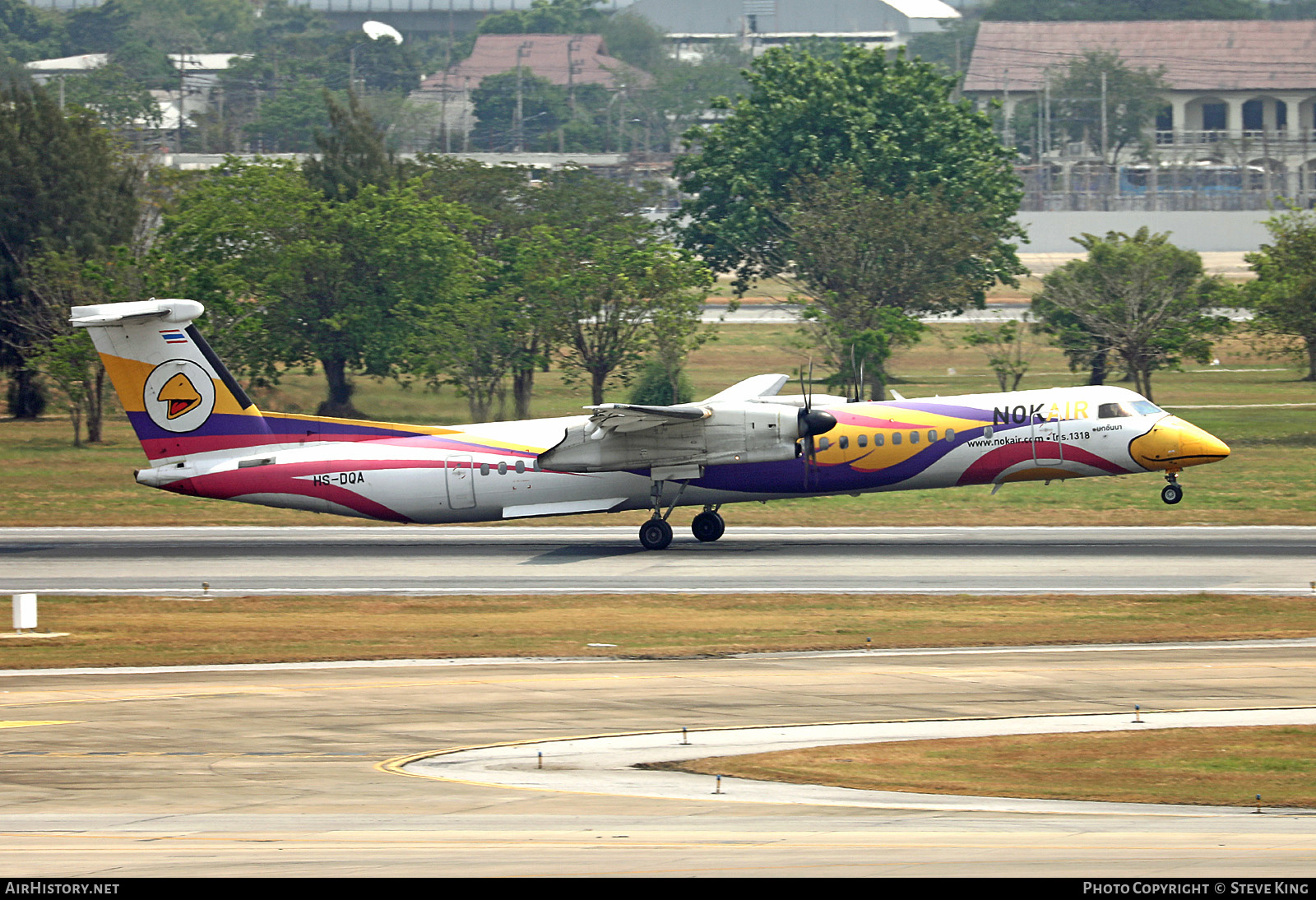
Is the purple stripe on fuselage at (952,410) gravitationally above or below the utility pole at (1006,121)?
below

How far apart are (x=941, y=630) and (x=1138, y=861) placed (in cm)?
1483

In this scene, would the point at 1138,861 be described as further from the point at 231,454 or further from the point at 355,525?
the point at 355,525

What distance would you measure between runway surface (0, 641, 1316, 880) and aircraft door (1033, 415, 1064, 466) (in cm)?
1160

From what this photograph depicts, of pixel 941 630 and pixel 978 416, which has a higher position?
pixel 978 416

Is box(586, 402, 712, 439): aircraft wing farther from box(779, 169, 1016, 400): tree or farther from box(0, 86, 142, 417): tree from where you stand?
box(0, 86, 142, 417): tree

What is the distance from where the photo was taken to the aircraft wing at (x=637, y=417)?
34000mm

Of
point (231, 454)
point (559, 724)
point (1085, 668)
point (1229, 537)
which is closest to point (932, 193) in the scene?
point (1229, 537)

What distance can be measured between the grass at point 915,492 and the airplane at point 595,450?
511cm

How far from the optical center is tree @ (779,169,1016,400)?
6525 centimetres

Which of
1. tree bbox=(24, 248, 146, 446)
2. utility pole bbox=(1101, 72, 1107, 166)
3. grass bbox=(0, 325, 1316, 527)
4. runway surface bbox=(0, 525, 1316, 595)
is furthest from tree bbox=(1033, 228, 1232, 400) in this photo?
utility pole bbox=(1101, 72, 1107, 166)

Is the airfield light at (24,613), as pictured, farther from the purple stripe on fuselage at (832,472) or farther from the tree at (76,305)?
the tree at (76,305)

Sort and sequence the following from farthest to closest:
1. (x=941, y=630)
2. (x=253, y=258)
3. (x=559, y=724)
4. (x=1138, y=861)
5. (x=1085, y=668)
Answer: (x=253, y=258)
(x=941, y=630)
(x=1085, y=668)
(x=559, y=724)
(x=1138, y=861)

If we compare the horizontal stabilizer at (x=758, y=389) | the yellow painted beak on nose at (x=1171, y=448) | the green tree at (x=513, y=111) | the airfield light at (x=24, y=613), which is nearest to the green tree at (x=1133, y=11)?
the green tree at (x=513, y=111)

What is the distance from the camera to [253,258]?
65.0 m
